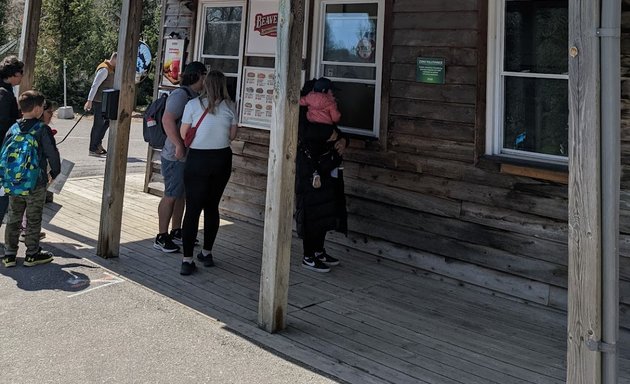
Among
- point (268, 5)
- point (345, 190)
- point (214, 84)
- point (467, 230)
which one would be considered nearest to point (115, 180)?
point (214, 84)

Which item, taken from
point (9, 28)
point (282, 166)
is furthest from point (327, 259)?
point (9, 28)

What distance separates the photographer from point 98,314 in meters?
3.88

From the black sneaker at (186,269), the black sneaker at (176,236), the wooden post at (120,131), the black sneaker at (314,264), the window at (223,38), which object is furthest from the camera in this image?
the window at (223,38)

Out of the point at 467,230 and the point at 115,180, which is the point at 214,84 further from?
the point at 467,230

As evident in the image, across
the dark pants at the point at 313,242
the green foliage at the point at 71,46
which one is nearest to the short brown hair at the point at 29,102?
the dark pants at the point at 313,242

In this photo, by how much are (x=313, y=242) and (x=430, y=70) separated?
1.89 metres

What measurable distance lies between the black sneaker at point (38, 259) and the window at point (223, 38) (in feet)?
9.36

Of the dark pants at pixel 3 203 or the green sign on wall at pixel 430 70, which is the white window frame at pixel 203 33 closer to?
the green sign on wall at pixel 430 70

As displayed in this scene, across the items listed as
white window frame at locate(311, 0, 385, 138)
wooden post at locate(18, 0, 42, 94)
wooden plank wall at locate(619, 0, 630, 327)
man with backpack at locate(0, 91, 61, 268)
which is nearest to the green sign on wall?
white window frame at locate(311, 0, 385, 138)

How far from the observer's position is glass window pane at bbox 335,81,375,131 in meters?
5.58

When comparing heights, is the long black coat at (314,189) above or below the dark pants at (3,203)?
above

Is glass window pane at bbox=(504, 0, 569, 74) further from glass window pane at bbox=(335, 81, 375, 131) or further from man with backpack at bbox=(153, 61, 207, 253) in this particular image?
man with backpack at bbox=(153, 61, 207, 253)

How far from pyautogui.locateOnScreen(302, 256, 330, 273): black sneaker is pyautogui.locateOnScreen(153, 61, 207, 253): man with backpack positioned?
1.30 m

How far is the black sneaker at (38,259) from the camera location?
4.80 meters
